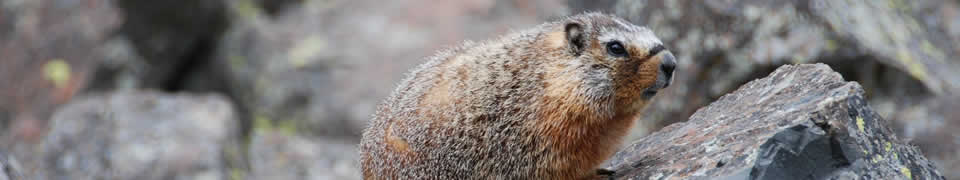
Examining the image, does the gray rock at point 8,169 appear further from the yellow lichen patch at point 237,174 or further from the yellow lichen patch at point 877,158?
the yellow lichen patch at point 877,158

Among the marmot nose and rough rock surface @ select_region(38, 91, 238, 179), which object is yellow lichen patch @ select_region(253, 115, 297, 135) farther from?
the marmot nose

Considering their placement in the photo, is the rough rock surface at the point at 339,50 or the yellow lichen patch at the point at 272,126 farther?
the yellow lichen patch at the point at 272,126

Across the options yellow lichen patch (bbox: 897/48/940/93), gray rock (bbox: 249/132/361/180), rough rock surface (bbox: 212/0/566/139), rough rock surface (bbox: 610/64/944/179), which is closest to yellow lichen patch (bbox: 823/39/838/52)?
yellow lichen patch (bbox: 897/48/940/93)

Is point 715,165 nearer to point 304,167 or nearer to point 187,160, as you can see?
point 187,160

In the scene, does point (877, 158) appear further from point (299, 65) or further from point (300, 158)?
point (299, 65)

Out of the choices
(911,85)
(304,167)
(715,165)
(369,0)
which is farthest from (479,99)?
(369,0)

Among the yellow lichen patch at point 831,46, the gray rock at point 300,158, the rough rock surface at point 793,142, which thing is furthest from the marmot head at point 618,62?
the gray rock at point 300,158
